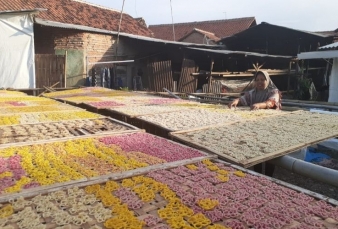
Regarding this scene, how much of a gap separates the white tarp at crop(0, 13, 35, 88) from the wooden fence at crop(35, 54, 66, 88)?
0.43m

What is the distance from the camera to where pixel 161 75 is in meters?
15.0

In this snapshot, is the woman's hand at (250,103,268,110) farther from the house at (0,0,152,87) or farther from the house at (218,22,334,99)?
the house at (218,22,334,99)

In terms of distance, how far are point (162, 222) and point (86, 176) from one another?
900 millimetres

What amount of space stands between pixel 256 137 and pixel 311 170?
99 cm

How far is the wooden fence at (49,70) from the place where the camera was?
12.6 metres

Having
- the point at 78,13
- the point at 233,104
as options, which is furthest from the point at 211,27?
the point at 233,104

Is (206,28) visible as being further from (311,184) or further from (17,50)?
(311,184)

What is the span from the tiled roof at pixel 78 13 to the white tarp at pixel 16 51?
349cm

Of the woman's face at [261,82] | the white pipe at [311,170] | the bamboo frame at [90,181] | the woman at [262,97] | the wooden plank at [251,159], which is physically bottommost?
the white pipe at [311,170]

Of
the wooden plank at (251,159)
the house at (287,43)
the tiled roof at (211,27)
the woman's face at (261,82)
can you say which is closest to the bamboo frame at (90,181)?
the wooden plank at (251,159)

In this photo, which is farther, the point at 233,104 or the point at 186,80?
the point at 186,80

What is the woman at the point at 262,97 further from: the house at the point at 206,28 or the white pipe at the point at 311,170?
the house at the point at 206,28

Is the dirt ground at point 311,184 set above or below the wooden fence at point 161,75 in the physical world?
below

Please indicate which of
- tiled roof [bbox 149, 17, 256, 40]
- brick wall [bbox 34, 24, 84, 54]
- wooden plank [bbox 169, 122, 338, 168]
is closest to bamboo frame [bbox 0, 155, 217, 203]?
wooden plank [bbox 169, 122, 338, 168]
